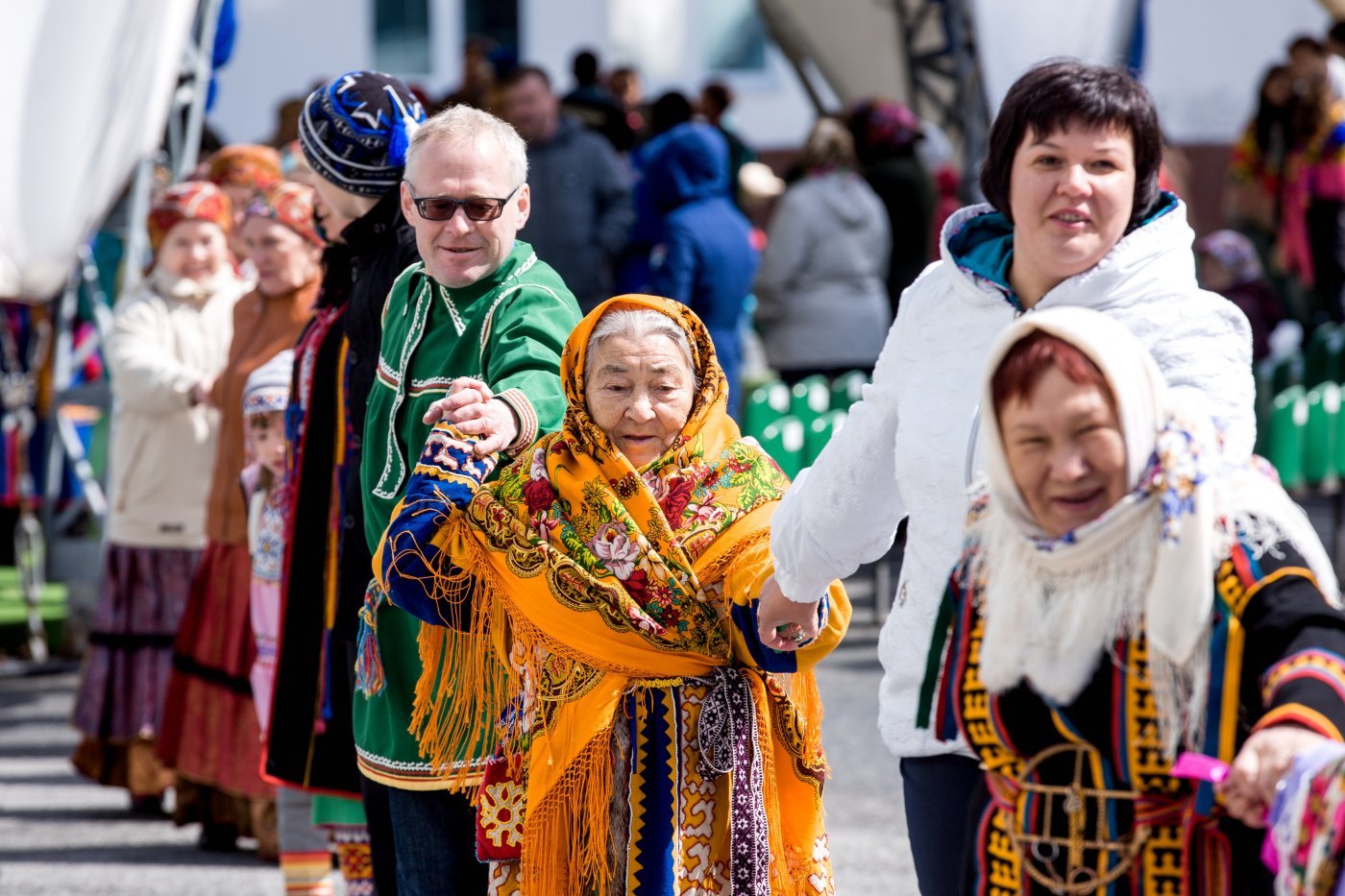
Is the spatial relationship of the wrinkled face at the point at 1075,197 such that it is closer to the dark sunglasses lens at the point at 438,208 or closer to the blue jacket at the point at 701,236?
the dark sunglasses lens at the point at 438,208

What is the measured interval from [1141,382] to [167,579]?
519cm

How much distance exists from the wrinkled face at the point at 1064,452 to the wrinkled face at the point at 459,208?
164 cm

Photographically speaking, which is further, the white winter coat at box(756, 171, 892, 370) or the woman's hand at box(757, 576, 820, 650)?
the white winter coat at box(756, 171, 892, 370)

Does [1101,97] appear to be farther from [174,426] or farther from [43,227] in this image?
[43,227]

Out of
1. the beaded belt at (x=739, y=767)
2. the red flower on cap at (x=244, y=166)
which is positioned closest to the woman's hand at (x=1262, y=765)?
the beaded belt at (x=739, y=767)

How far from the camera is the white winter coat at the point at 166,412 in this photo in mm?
6949

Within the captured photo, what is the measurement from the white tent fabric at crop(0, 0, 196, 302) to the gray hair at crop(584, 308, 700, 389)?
5.10m

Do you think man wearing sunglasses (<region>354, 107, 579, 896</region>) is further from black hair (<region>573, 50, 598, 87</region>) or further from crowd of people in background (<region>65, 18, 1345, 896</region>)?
black hair (<region>573, 50, 598, 87</region>)

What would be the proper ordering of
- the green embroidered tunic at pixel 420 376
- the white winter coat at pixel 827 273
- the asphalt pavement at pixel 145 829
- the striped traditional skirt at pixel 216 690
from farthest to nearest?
1. the white winter coat at pixel 827 273
2. the striped traditional skirt at pixel 216 690
3. the asphalt pavement at pixel 145 829
4. the green embroidered tunic at pixel 420 376

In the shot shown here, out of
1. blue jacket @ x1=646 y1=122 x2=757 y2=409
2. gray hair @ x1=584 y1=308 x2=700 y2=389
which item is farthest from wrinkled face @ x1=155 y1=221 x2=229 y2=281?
gray hair @ x1=584 y1=308 x2=700 y2=389

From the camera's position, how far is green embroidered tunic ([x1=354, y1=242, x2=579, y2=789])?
12.7ft

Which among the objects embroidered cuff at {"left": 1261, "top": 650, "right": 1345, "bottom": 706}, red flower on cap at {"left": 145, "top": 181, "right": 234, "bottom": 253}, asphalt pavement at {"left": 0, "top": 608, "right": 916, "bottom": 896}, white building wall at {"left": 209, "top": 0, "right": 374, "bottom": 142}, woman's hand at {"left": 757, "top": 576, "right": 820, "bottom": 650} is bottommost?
asphalt pavement at {"left": 0, "top": 608, "right": 916, "bottom": 896}

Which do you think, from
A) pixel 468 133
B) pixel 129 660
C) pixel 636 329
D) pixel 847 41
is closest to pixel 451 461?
pixel 636 329

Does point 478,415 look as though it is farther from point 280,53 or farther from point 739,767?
point 280,53
